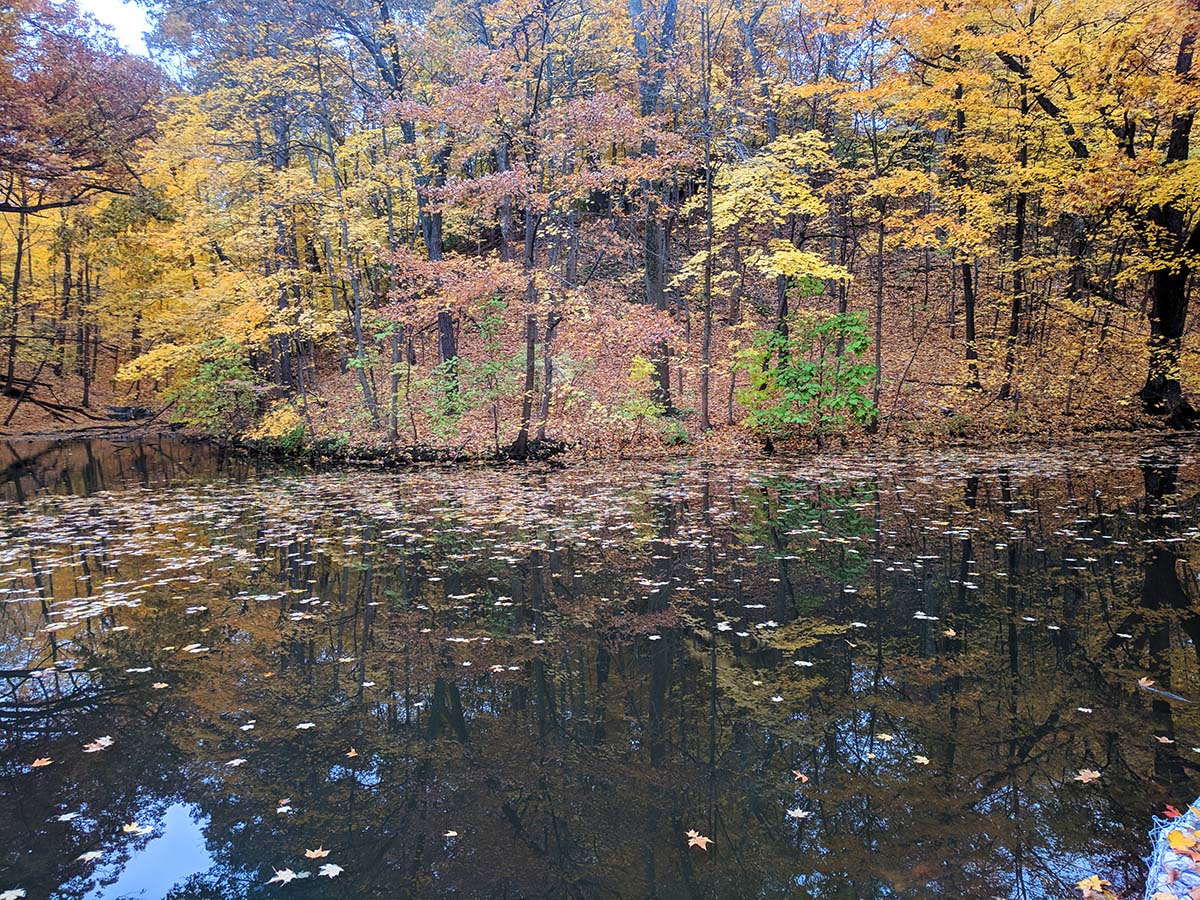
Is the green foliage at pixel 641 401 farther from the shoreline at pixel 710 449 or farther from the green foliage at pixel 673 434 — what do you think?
the shoreline at pixel 710 449

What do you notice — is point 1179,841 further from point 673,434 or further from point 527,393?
point 673,434

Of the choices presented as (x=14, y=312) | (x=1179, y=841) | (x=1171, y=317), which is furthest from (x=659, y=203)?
(x=14, y=312)

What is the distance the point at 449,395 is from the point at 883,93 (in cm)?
1300

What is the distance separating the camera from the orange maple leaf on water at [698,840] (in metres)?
3.08

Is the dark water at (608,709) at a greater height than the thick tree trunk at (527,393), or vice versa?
the thick tree trunk at (527,393)

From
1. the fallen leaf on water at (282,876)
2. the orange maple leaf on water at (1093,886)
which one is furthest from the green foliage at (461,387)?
the orange maple leaf on water at (1093,886)

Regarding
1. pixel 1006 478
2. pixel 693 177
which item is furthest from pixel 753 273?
pixel 1006 478

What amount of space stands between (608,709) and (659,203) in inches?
678

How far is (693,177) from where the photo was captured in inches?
837

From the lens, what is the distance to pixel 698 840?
10.2ft

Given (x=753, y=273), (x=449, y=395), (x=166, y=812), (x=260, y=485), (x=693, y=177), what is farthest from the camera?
(x=753, y=273)

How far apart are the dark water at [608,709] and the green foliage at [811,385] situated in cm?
853

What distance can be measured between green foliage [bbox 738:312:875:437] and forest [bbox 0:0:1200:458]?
73 mm

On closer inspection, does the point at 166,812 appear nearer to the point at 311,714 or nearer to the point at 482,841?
the point at 311,714
